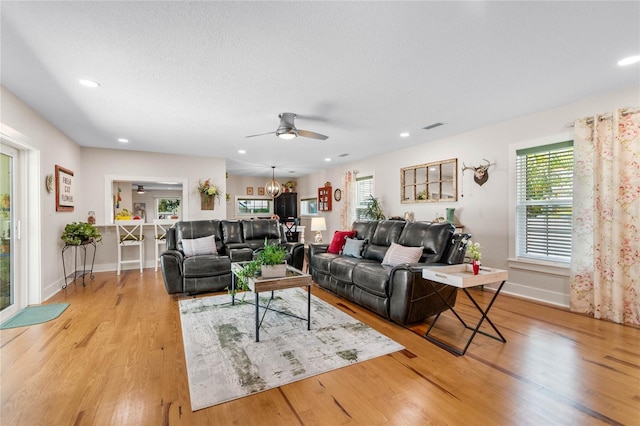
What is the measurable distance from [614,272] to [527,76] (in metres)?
2.29

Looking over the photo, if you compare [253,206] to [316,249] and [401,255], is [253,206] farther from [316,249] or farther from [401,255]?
[401,255]

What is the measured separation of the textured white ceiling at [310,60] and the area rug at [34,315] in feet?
7.92

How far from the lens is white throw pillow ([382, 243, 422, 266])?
3.48m

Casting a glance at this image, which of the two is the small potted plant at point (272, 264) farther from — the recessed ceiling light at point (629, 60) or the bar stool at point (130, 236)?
the bar stool at point (130, 236)

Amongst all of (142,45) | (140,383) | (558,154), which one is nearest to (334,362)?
(140,383)

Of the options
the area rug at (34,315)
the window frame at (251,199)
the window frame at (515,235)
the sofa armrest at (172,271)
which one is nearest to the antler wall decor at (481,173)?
the window frame at (515,235)

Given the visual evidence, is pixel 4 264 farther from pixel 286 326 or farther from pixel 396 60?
pixel 396 60

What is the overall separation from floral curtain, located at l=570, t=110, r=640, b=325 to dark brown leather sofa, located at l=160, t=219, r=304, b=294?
12.4ft

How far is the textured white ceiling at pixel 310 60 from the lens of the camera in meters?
1.91

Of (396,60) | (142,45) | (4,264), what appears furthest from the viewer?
(4,264)

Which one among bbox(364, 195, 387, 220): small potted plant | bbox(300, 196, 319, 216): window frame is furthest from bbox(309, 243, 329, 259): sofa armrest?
bbox(300, 196, 319, 216): window frame

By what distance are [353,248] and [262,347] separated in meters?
2.17

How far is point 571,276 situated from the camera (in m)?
3.49

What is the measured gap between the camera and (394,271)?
303cm
